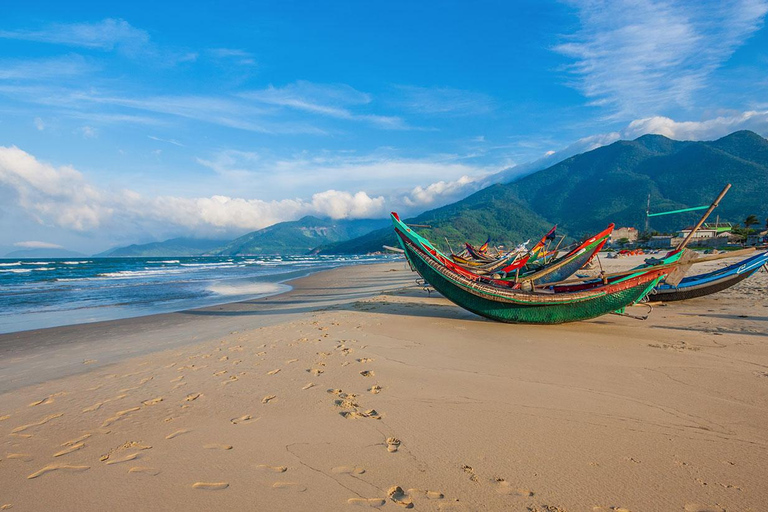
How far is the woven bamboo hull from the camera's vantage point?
7562mm

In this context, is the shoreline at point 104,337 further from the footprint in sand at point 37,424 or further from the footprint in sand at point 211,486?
the footprint in sand at point 211,486

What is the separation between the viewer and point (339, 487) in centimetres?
243

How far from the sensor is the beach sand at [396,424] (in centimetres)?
238

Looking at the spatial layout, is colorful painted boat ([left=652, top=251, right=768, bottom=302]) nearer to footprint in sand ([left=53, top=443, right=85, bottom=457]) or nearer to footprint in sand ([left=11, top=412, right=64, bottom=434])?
footprint in sand ([left=53, top=443, right=85, bottom=457])

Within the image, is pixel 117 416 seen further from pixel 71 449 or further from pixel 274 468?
pixel 274 468

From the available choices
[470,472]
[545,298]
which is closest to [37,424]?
[470,472]

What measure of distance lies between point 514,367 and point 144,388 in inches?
196

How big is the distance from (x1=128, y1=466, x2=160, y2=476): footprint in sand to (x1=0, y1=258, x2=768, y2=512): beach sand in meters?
0.01

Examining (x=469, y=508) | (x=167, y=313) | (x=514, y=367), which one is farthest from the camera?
(x=167, y=313)

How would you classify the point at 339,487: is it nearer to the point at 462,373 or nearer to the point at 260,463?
the point at 260,463

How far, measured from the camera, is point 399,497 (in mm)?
2301

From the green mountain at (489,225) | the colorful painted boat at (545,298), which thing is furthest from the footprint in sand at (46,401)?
the green mountain at (489,225)

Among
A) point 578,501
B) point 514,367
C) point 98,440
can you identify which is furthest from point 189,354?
point 578,501

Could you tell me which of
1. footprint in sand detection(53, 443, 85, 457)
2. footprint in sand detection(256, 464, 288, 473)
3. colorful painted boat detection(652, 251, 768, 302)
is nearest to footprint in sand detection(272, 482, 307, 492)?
footprint in sand detection(256, 464, 288, 473)
